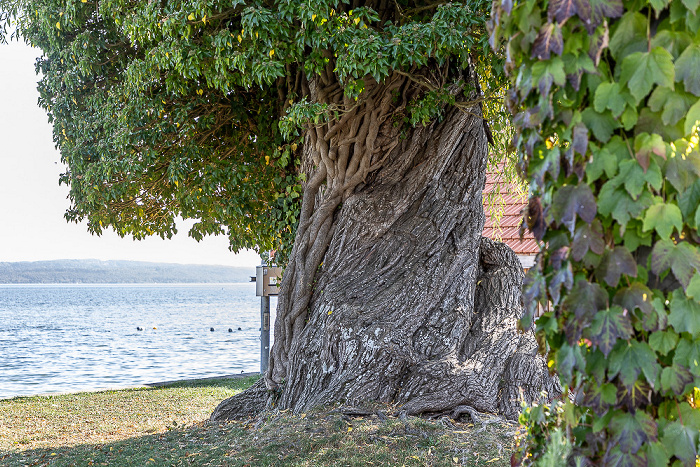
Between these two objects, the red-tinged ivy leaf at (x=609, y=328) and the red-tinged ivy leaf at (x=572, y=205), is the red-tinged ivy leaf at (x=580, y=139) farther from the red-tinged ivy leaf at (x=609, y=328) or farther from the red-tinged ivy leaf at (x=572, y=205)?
the red-tinged ivy leaf at (x=609, y=328)

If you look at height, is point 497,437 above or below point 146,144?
below

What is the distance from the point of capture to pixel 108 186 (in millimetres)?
7176

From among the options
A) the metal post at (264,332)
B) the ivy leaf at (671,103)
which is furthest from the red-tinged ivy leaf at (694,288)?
the metal post at (264,332)

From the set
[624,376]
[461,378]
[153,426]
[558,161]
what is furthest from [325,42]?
[153,426]

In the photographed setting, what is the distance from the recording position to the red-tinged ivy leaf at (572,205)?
176 centimetres

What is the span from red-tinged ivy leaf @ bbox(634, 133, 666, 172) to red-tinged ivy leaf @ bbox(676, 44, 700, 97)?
0.16m

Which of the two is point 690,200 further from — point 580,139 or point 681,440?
point 681,440

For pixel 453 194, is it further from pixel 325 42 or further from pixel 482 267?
pixel 325 42

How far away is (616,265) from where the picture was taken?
1.75 m

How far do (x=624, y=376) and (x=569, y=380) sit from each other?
16 cm

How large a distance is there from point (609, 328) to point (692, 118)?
0.63 m

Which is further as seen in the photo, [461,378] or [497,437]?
[461,378]

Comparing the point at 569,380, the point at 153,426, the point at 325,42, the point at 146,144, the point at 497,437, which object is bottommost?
the point at 153,426

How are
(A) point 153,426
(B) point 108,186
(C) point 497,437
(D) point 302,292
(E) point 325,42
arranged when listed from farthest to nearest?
(A) point 153,426, (B) point 108,186, (D) point 302,292, (E) point 325,42, (C) point 497,437
